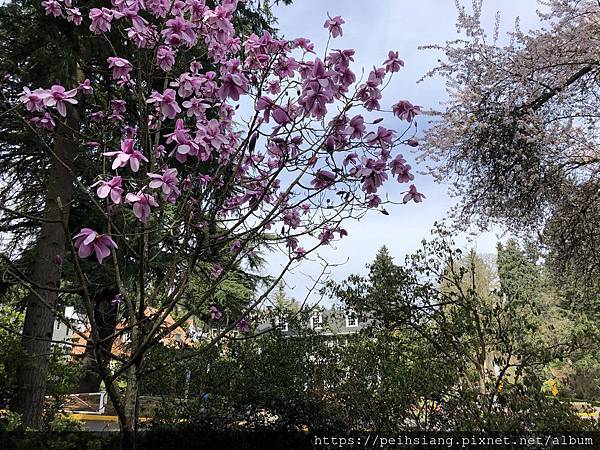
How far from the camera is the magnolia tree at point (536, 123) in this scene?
5.46 metres

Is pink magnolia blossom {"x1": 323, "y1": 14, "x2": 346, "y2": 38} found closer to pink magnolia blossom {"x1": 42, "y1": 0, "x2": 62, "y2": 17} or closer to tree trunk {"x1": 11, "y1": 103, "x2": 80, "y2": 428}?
pink magnolia blossom {"x1": 42, "y1": 0, "x2": 62, "y2": 17}

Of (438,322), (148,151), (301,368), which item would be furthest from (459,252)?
(148,151)

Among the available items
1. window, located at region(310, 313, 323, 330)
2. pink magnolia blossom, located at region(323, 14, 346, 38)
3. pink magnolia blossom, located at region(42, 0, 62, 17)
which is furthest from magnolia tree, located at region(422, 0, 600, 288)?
pink magnolia blossom, located at region(42, 0, 62, 17)

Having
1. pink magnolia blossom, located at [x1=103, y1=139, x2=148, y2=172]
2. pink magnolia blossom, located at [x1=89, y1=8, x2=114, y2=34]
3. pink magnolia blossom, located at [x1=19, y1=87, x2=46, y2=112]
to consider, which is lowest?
pink magnolia blossom, located at [x1=103, y1=139, x2=148, y2=172]

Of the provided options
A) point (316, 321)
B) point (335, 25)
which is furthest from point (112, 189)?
point (316, 321)

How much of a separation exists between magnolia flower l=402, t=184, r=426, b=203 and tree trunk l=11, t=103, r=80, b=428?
Answer: 148 inches

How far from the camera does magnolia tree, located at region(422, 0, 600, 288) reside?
5.46 metres

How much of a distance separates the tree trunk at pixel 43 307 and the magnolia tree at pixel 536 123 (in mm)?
4838

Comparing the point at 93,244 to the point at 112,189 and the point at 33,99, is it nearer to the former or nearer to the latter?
the point at 112,189

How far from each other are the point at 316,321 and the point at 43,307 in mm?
3353

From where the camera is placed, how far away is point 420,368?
366 centimetres

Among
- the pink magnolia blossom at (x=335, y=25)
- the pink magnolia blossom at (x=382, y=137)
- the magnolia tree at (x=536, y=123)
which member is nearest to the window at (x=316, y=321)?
the magnolia tree at (x=536, y=123)

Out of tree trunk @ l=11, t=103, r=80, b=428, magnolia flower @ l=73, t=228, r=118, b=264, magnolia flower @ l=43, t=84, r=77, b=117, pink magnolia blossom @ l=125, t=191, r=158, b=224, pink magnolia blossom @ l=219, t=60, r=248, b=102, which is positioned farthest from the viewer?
tree trunk @ l=11, t=103, r=80, b=428

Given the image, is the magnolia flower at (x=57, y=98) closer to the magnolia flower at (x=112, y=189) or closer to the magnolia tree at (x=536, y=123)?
the magnolia flower at (x=112, y=189)
